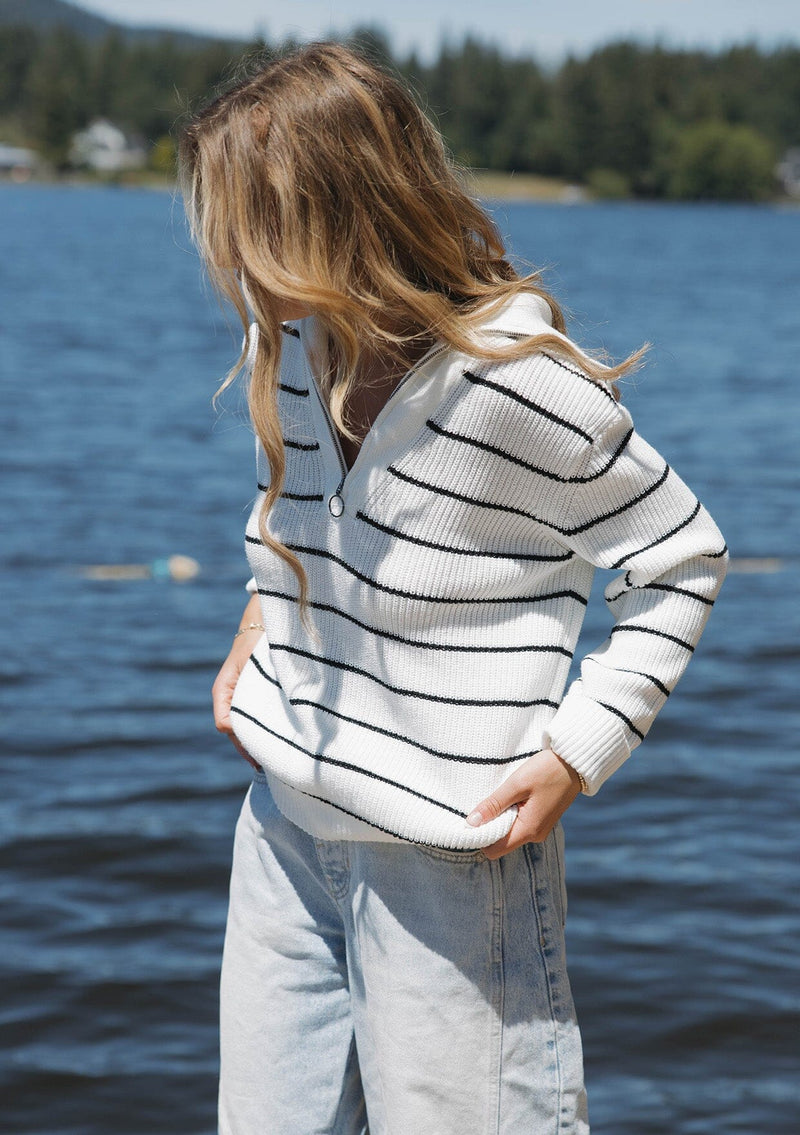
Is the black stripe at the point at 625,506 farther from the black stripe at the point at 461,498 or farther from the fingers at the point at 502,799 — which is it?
the fingers at the point at 502,799

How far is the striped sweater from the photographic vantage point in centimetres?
171

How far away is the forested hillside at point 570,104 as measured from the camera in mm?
98125

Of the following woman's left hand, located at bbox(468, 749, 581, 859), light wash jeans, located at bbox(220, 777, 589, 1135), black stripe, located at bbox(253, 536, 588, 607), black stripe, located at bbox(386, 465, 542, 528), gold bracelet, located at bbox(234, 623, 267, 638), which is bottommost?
light wash jeans, located at bbox(220, 777, 589, 1135)

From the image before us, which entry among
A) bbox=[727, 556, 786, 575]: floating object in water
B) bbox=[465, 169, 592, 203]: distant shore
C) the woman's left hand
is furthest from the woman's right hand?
bbox=[465, 169, 592, 203]: distant shore

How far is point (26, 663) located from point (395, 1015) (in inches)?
199

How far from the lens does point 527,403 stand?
1.68 m

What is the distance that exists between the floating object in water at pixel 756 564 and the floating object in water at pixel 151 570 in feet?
10.9

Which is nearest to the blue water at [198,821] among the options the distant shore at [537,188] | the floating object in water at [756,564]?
the floating object in water at [756,564]

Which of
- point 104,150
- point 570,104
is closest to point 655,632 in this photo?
point 570,104

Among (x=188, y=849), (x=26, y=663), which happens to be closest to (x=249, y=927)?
(x=188, y=849)

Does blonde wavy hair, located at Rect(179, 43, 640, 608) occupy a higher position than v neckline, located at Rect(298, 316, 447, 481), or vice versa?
blonde wavy hair, located at Rect(179, 43, 640, 608)

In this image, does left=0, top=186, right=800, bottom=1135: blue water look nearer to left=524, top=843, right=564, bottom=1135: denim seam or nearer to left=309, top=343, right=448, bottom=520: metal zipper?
left=309, top=343, right=448, bottom=520: metal zipper

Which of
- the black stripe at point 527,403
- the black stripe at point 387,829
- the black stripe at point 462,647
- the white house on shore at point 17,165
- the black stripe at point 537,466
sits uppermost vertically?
the black stripe at point 527,403

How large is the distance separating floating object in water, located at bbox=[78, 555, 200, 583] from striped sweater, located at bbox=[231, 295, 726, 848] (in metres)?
6.48
